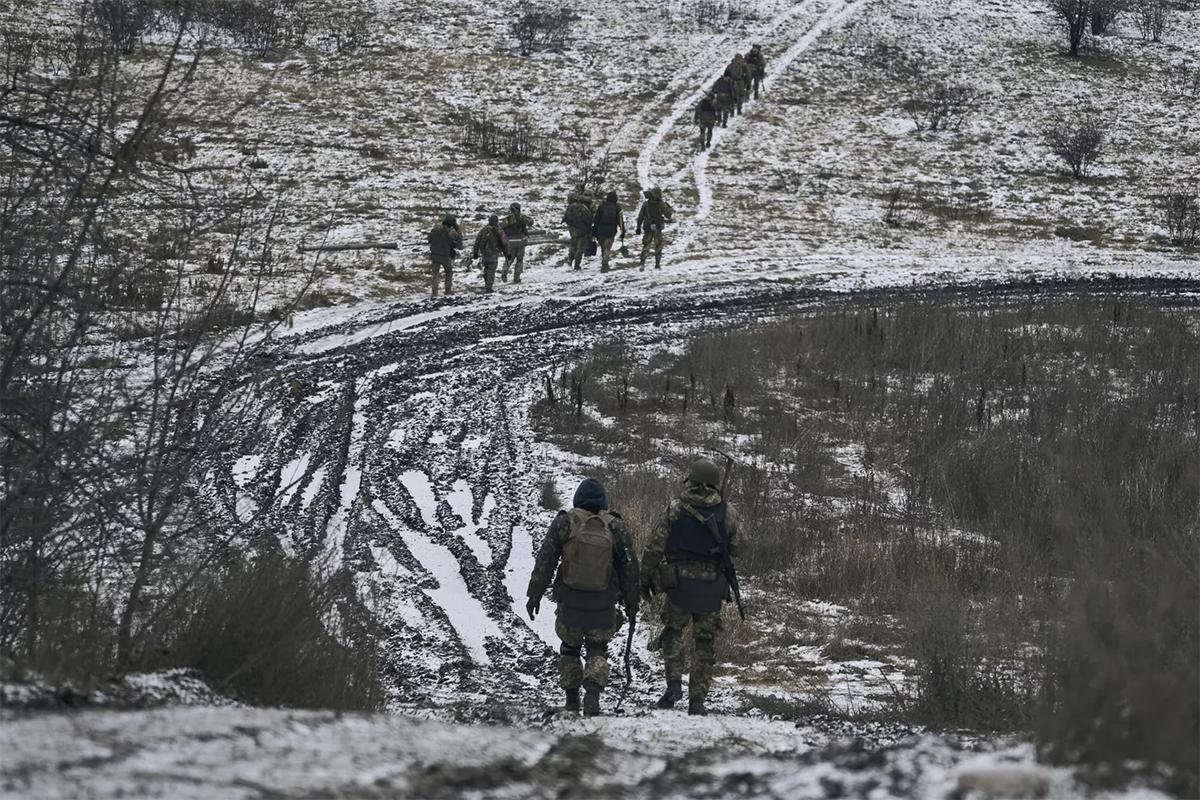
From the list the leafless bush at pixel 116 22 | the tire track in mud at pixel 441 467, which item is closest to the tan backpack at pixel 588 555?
the tire track in mud at pixel 441 467

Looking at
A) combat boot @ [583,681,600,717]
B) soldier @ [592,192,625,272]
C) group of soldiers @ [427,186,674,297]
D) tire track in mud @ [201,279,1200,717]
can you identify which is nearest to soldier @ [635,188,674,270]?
group of soldiers @ [427,186,674,297]

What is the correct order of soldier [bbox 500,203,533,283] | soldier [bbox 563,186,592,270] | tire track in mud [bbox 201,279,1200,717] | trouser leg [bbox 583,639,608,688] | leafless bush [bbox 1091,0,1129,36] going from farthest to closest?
leafless bush [bbox 1091,0,1129,36] → soldier [bbox 563,186,592,270] → soldier [bbox 500,203,533,283] → tire track in mud [bbox 201,279,1200,717] → trouser leg [bbox 583,639,608,688]

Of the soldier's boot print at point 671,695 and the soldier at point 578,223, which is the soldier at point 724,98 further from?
the soldier's boot print at point 671,695

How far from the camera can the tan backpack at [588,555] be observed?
7.47 metres

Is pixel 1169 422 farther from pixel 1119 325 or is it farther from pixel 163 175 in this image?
pixel 163 175

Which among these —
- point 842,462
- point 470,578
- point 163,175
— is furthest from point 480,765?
point 842,462

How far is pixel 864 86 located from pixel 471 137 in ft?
44.6

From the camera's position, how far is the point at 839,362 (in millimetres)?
16578

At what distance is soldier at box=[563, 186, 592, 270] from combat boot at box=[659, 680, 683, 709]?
581 inches

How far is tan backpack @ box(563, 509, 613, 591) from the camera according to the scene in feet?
24.5

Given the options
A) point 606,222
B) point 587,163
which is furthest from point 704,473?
point 587,163

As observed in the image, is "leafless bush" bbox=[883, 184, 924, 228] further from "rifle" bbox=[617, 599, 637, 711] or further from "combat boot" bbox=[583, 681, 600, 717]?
"combat boot" bbox=[583, 681, 600, 717]

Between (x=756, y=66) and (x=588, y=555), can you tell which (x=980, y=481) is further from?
(x=756, y=66)

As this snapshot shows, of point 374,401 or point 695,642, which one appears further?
point 374,401
